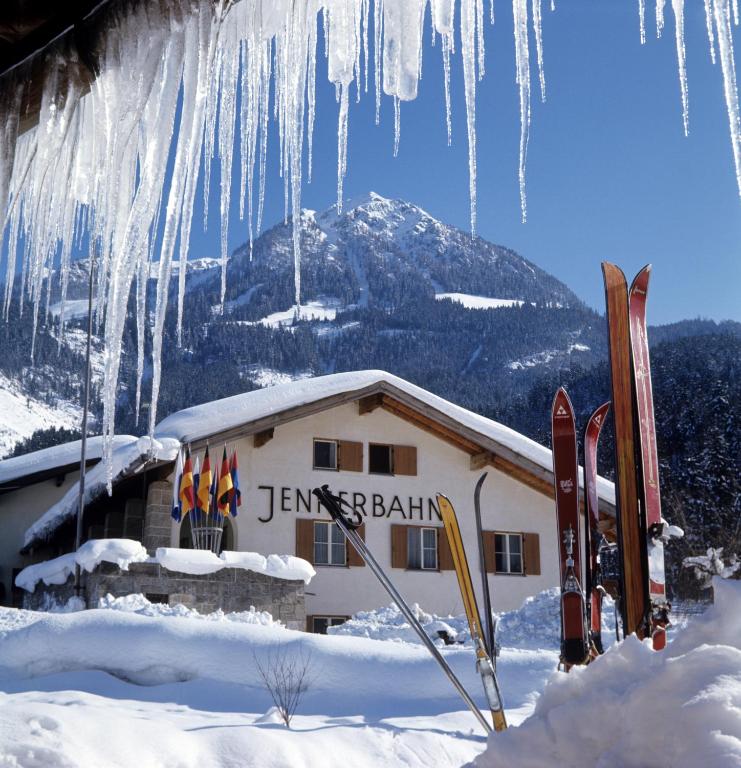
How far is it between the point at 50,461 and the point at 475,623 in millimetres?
17557

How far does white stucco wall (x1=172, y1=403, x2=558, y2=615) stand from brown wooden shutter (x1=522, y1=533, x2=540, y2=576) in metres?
0.14

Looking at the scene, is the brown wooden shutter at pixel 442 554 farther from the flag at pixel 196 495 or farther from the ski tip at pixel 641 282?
the ski tip at pixel 641 282

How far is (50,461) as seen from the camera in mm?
21188

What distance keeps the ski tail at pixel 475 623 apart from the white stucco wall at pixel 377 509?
12.0 m

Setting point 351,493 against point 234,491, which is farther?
point 351,493

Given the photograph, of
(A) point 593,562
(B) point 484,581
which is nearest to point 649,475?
(B) point 484,581

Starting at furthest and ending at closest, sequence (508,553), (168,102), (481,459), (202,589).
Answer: (481,459), (508,553), (202,589), (168,102)

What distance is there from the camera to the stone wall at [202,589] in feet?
47.3

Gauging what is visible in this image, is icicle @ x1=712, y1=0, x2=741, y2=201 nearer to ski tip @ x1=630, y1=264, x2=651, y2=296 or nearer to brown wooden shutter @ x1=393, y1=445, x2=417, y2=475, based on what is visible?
ski tip @ x1=630, y1=264, x2=651, y2=296

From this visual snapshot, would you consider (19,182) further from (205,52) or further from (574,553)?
(574,553)

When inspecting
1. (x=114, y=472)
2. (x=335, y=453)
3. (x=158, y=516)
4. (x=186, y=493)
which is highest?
(x=335, y=453)

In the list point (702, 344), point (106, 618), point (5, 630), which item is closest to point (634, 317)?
point (106, 618)

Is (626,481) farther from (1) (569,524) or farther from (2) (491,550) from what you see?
(2) (491,550)

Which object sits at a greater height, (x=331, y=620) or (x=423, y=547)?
(x=423, y=547)
